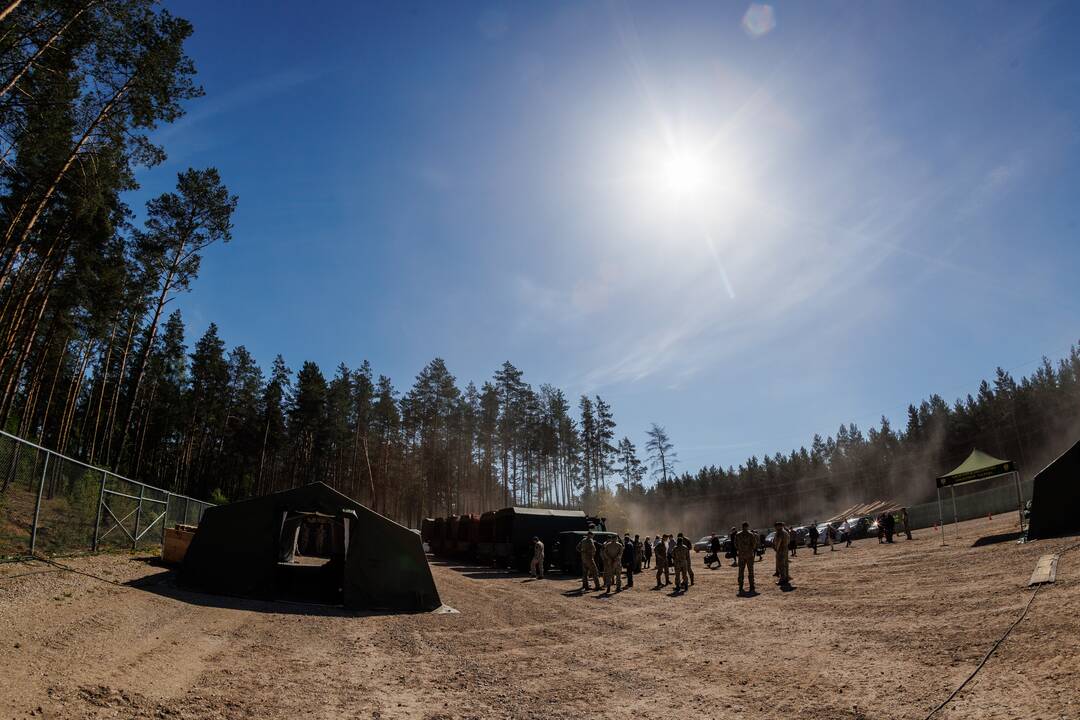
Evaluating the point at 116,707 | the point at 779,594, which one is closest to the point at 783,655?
the point at 779,594

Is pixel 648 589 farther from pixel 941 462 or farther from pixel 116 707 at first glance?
pixel 941 462

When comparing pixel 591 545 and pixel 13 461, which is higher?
pixel 13 461

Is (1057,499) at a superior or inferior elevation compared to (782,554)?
superior

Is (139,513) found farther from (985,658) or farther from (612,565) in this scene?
(985,658)

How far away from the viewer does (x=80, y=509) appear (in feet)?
43.9

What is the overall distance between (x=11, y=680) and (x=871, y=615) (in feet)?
38.2

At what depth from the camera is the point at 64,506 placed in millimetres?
12445

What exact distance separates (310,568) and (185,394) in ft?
155

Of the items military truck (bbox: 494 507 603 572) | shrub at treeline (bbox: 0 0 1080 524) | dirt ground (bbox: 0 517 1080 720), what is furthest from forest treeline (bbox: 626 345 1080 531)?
dirt ground (bbox: 0 517 1080 720)

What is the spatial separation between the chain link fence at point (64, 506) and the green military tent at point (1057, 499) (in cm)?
2396

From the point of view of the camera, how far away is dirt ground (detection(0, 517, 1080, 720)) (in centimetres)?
538

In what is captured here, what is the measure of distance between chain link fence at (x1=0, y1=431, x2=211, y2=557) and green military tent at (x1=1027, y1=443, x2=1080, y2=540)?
2396cm

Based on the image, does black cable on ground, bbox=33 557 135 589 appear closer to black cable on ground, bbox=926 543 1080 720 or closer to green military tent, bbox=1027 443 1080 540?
black cable on ground, bbox=926 543 1080 720

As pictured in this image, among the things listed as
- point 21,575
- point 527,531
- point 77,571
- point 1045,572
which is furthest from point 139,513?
point 1045,572
